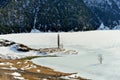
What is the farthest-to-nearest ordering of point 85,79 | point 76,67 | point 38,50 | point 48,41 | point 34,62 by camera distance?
point 48,41 → point 38,50 → point 34,62 → point 76,67 → point 85,79

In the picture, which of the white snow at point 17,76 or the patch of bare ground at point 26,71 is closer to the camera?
the white snow at point 17,76

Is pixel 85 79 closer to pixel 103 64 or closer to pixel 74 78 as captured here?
pixel 74 78

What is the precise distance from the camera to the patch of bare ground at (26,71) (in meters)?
67.6

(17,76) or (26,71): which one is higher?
(17,76)

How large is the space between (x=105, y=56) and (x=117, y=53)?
7.12 metres

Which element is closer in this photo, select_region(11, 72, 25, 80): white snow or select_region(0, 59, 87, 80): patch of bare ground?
select_region(11, 72, 25, 80): white snow

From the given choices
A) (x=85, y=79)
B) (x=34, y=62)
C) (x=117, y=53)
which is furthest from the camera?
(x=117, y=53)

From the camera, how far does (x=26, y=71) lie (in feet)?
249

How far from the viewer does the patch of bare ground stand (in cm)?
6756

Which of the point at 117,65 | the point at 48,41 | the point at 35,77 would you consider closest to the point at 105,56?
the point at 117,65

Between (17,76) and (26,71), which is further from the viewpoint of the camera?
(26,71)

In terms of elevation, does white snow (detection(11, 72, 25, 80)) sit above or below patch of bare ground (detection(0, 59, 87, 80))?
above

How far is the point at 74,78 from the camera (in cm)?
6825

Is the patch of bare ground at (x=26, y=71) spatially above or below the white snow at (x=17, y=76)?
below
